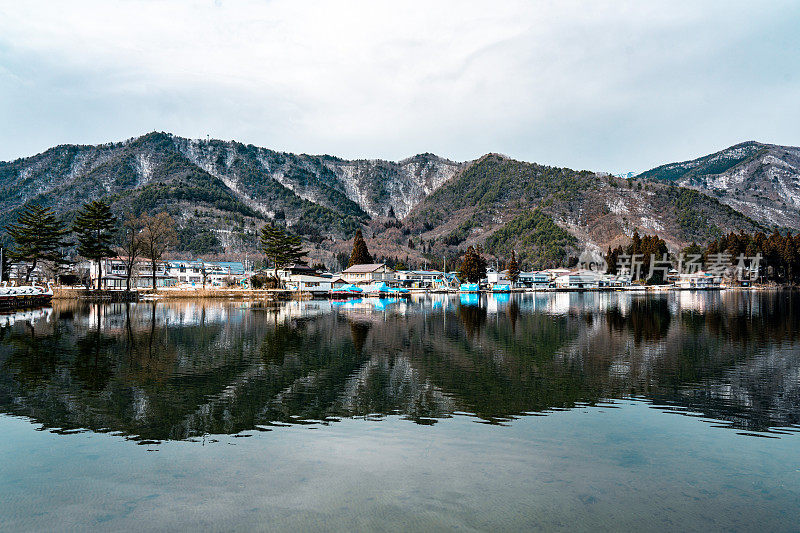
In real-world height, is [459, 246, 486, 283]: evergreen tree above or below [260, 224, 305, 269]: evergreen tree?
below

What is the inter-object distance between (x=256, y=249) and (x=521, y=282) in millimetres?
105593

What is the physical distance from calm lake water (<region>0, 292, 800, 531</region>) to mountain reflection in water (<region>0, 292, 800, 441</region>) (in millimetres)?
108

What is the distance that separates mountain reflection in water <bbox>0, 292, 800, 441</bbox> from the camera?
1276cm

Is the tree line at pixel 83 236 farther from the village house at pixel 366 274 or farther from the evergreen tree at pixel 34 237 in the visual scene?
the village house at pixel 366 274

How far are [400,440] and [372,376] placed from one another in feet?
23.9

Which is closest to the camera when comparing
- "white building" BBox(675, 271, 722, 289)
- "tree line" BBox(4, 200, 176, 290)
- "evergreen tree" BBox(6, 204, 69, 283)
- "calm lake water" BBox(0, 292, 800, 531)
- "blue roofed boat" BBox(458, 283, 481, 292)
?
"calm lake water" BBox(0, 292, 800, 531)

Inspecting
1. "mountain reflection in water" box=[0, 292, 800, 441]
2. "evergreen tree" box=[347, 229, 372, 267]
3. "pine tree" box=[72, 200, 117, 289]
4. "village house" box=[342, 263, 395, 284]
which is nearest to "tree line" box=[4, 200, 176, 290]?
"pine tree" box=[72, 200, 117, 289]

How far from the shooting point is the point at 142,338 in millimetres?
28578

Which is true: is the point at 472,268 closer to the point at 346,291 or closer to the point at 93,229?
the point at 346,291

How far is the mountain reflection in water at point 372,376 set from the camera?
12.8m

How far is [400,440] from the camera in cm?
1062

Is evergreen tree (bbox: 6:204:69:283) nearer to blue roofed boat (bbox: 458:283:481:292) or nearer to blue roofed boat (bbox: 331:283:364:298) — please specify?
blue roofed boat (bbox: 331:283:364:298)

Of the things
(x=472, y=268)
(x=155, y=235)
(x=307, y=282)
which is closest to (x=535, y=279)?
(x=472, y=268)

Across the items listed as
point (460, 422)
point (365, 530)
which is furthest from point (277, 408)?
point (365, 530)
